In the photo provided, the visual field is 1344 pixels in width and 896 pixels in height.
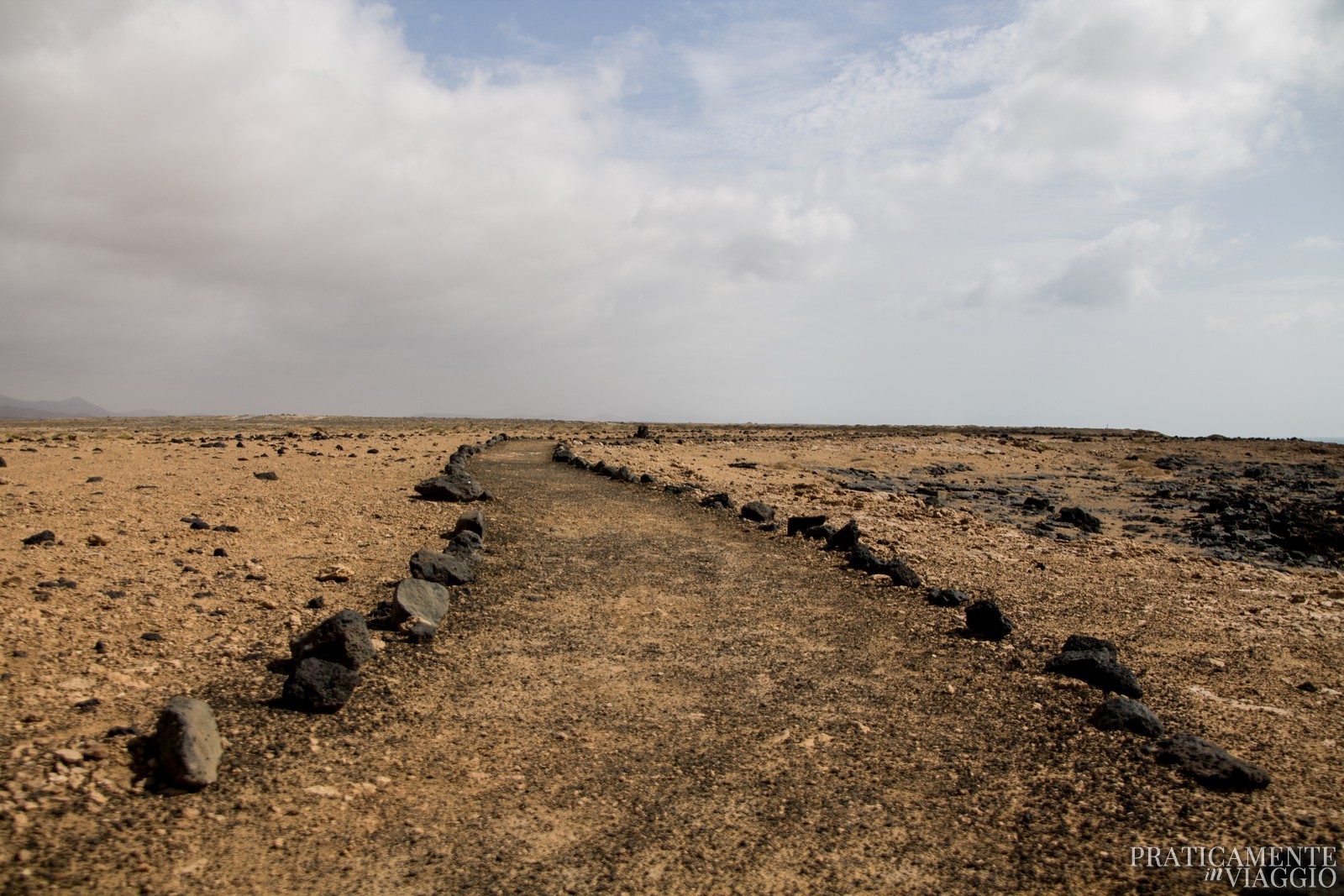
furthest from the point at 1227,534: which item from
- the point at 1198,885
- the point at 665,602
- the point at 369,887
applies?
the point at 369,887

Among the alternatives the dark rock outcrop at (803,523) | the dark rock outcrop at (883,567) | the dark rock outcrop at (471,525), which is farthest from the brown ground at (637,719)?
the dark rock outcrop at (803,523)

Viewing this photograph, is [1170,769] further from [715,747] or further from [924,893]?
[715,747]

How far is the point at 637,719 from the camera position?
227 inches

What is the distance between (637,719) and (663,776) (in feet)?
2.88

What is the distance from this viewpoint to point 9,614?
6395 millimetres

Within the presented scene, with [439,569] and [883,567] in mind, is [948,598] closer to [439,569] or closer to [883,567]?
[883,567]

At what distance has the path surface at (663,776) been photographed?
3891 mm

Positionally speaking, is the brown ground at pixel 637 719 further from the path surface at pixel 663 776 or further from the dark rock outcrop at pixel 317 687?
the dark rock outcrop at pixel 317 687

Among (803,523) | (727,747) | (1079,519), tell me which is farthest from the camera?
(1079,519)

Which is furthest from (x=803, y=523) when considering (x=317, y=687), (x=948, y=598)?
(x=317, y=687)

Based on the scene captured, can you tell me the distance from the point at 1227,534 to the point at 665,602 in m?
14.6

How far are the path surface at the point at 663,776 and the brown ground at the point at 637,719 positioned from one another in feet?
0.07

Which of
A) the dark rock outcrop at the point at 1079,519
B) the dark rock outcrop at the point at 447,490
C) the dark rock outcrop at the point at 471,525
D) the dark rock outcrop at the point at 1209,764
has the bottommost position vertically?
the dark rock outcrop at the point at 1209,764

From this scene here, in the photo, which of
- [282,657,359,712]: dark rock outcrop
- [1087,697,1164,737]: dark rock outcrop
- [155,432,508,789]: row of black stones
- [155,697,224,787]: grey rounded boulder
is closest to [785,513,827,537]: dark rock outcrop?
[155,432,508,789]: row of black stones
